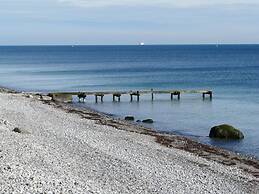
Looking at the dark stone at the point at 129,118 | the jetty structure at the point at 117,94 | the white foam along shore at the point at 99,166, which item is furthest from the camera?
the jetty structure at the point at 117,94

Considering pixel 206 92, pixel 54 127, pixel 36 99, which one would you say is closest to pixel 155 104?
pixel 206 92

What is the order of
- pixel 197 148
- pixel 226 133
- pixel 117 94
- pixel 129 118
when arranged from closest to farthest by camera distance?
pixel 197 148 < pixel 226 133 < pixel 129 118 < pixel 117 94

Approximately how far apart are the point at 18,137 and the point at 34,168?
769 centimetres

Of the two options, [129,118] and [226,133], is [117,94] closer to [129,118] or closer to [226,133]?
[129,118]

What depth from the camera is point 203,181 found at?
21.6 m

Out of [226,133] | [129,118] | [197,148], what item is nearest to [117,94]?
[129,118]

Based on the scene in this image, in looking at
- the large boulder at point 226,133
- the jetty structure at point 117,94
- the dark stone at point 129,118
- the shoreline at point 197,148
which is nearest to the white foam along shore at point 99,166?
the shoreline at point 197,148

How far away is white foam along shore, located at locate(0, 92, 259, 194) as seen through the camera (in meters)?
18.5

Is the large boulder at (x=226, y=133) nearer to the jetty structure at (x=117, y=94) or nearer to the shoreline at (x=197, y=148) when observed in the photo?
the shoreline at (x=197, y=148)

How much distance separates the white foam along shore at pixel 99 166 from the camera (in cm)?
1855

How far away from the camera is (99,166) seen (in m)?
22.6

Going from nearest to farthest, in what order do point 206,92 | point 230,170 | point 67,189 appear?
point 67,189 → point 230,170 → point 206,92

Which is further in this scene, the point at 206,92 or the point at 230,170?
the point at 206,92

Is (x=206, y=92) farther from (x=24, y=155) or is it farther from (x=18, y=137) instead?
(x=24, y=155)
